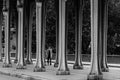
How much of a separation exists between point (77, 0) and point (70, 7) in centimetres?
2206

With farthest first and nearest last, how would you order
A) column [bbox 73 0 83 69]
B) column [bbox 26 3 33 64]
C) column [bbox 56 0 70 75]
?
column [bbox 26 3 33 64] → column [bbox 73 0 83 69] → column [bbox 56 0 70 75]

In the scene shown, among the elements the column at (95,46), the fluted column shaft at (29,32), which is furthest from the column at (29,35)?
the column at (95,46)

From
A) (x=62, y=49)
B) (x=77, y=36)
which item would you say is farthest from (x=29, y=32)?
(x=62, y=49)

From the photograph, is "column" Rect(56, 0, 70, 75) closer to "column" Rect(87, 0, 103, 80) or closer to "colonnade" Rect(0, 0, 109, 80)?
"colonnade" Rect(0, 0, 109, 80)

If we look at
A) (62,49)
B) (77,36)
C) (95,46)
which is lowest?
(62,49)

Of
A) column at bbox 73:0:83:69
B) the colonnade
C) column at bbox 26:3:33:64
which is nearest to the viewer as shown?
the colonnade

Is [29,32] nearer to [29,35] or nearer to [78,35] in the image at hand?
[29,35]

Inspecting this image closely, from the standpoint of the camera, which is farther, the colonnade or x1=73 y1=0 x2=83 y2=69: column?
x1=73 y1=0 x2=83 y2=69: column

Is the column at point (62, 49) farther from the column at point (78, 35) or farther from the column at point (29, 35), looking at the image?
the column at point (29, 35)

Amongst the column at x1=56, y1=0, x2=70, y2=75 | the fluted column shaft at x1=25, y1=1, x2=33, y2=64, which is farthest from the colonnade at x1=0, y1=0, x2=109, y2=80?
the fluted column shaft at x1=25, y1=1, x2=33, y2=64

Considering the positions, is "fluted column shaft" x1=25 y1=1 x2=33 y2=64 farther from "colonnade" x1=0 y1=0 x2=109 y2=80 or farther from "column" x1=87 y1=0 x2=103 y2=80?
"column" x1=87 y1=0 x2=103 y2=80

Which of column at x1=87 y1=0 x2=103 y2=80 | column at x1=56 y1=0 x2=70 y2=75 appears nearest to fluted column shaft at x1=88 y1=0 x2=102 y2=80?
column at x1=87 y1=0 x2=103 y2=80

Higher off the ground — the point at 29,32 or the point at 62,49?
the point at 29,32

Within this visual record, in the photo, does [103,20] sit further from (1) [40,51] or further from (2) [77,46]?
(1) [40,51]
